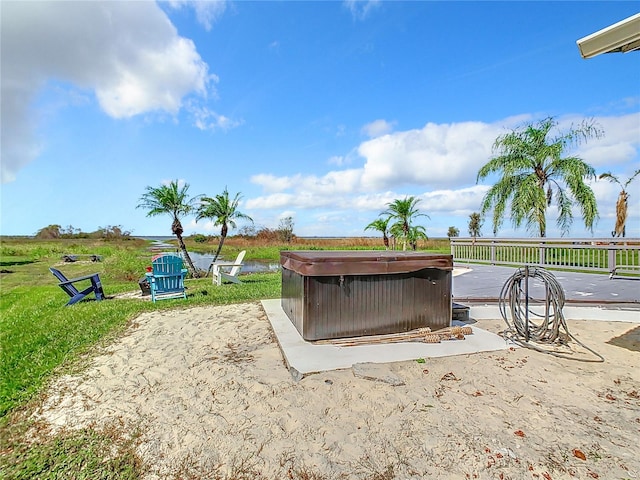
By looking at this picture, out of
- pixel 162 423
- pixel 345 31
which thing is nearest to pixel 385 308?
pixel 162 423

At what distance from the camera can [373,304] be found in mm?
3961

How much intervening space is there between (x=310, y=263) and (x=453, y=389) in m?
1.83

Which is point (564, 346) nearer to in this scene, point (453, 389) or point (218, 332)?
point (453, 389)

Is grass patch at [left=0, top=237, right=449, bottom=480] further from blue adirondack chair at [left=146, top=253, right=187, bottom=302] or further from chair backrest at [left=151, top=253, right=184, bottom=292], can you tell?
chair backrest at [left=151, top=253, right=184, bottom=292]

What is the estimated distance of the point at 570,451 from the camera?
2023mm

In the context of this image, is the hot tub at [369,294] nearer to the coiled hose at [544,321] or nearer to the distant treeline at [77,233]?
the coiled hose at [544,321]

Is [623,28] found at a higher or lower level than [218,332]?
higher

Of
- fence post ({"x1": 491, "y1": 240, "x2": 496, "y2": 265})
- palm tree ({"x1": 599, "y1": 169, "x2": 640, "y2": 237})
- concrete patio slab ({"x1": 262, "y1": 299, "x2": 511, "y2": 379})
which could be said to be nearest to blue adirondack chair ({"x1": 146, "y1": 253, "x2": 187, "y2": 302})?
concrete patio slab ({"x1": 262, "y1": 299, "x2": 511, "y2": 379})

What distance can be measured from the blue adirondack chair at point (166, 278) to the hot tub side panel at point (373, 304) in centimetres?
375

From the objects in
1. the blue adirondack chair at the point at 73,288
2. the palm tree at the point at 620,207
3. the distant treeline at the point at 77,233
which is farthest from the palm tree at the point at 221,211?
the distant treeline at the point at 77,233

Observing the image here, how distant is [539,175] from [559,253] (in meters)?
4.79

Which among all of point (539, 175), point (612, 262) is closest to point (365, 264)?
point (612, 262)

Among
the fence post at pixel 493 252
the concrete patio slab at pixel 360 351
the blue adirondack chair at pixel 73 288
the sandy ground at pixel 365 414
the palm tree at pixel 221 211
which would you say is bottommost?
the sandy ground at pixel 365 414

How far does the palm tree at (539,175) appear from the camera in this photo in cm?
1291
